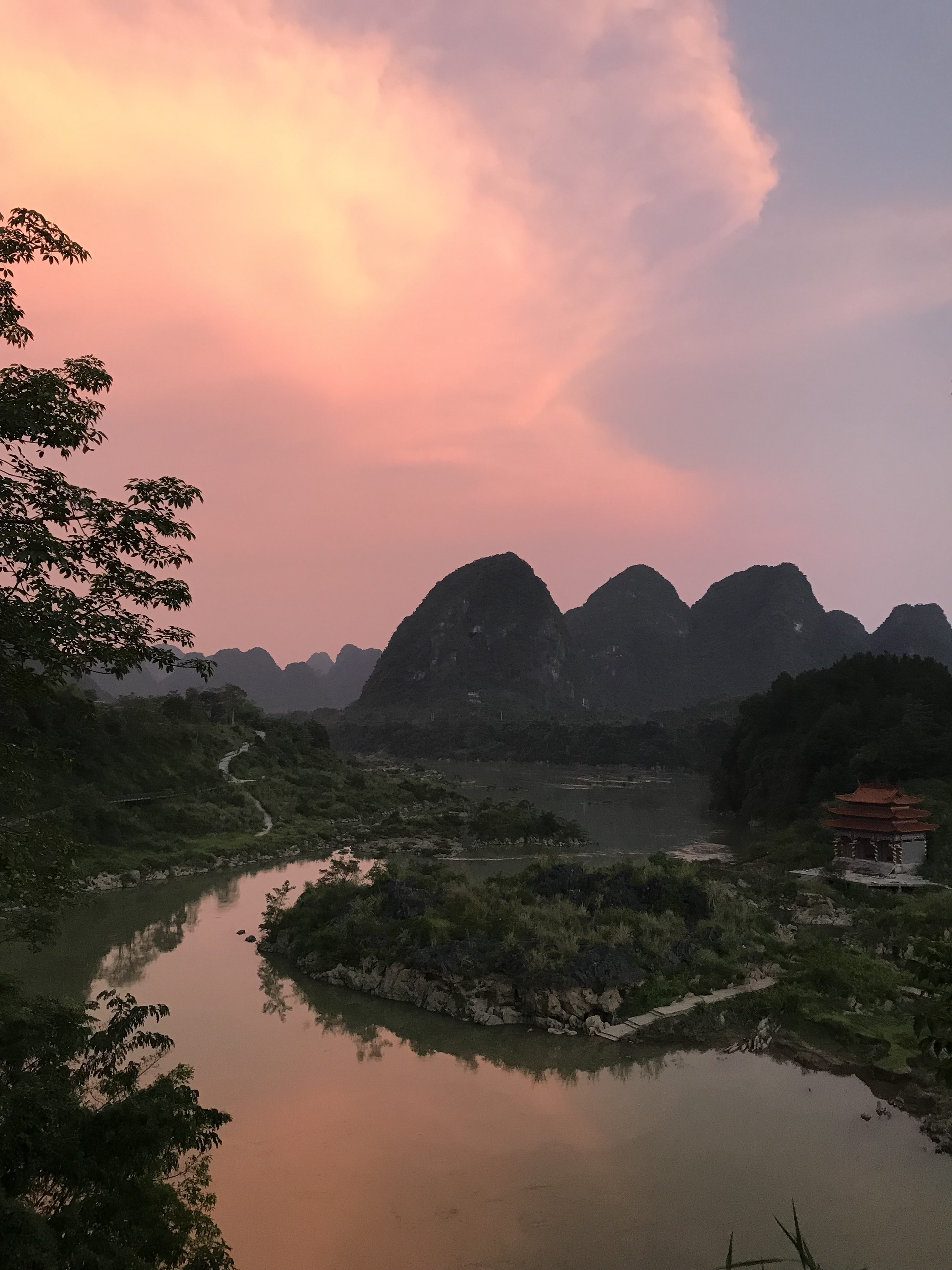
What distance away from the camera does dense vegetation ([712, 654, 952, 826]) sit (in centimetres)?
3634

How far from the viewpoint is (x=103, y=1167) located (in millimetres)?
5910

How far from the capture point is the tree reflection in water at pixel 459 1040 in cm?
1348

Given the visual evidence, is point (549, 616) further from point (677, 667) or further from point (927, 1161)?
point (927, 1161)

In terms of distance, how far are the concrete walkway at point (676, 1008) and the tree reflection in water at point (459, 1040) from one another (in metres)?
0.39

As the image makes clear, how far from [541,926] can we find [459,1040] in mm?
3492

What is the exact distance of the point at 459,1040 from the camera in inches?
577

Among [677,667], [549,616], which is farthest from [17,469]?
[677,667]

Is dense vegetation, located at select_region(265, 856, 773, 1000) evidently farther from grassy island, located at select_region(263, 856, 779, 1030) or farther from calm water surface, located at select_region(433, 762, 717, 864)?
calm water surface, located at select_region(433, 762, 717, 864)

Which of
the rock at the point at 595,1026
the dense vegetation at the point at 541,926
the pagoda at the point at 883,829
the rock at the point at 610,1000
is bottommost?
the rock at the point at 595,1026

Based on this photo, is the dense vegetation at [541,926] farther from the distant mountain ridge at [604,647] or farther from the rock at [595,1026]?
the distant mountain ridge at [604,647]

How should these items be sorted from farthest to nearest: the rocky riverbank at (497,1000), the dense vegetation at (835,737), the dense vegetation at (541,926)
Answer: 1. the dense vegetation at (835,737)
2. the dense vegetation at (541,926)
3. the rocky riverbank at (497,1000)

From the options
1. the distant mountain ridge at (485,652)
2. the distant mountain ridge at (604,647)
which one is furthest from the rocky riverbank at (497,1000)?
the distant mountain ridge at (485,652)

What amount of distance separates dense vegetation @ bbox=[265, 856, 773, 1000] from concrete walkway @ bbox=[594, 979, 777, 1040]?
33cm

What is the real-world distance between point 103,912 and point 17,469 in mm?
22030
